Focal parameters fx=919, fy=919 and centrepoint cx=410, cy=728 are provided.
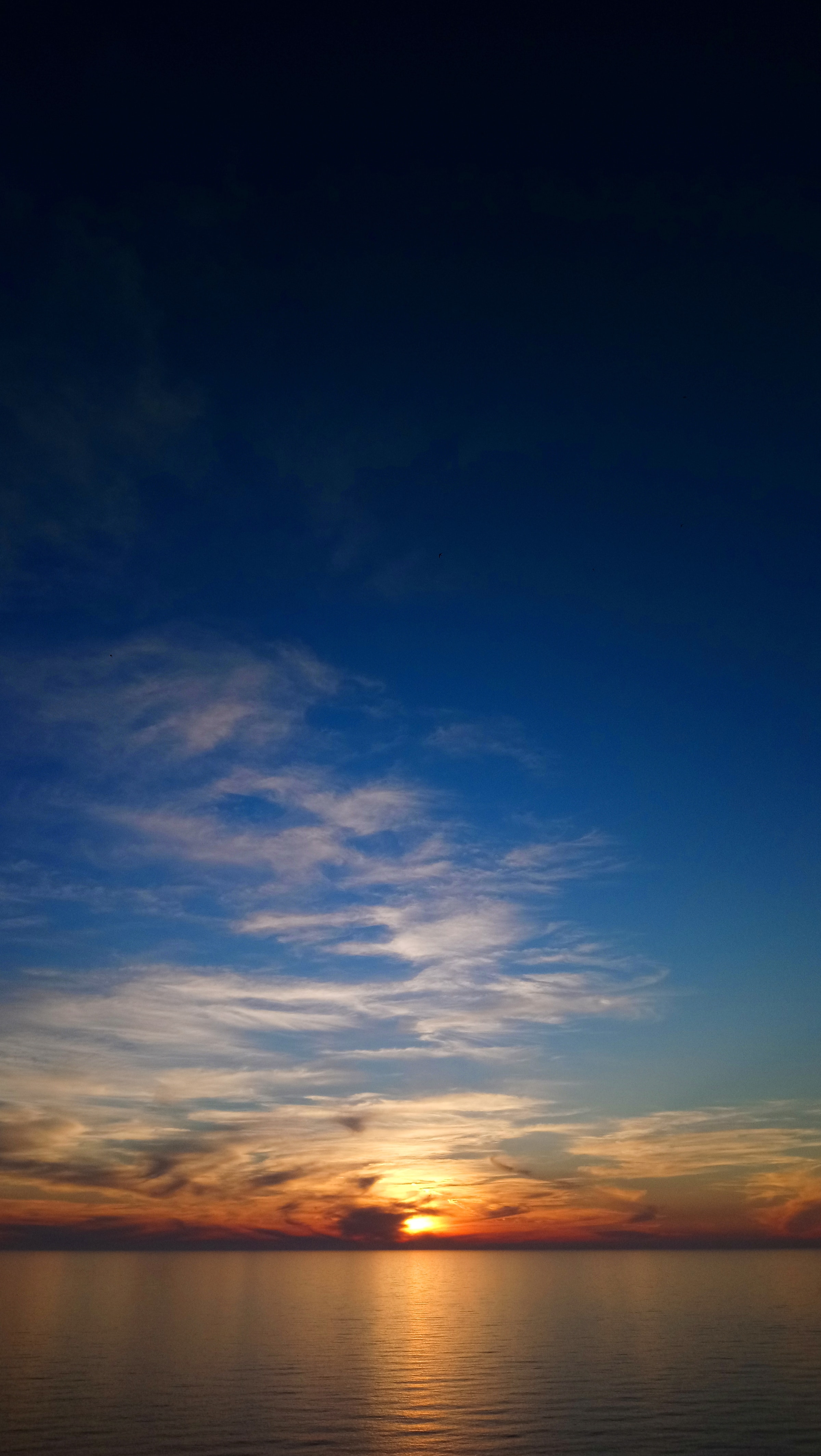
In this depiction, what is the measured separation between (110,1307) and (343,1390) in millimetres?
100768

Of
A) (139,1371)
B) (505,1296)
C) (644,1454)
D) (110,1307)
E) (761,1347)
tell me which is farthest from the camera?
(505,1296)

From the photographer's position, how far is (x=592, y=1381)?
82.9 m

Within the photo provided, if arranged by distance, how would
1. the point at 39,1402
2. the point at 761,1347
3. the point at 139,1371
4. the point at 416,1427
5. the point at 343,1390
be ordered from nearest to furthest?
the point at 416,1427
the point at 39,1402
the point at 343,1390
the point at 139,1371
the point at 761,1347

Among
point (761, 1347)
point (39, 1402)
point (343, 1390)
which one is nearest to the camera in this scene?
point (39, 1402)

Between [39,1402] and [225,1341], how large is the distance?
44.5 metres

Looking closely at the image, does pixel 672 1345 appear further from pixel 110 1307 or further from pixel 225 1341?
pixel 110 1307

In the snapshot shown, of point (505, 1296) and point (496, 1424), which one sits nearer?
point (496, 1424)

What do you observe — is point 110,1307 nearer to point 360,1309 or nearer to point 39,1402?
point 360,1309

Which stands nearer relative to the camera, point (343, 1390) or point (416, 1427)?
point (416, 1427)

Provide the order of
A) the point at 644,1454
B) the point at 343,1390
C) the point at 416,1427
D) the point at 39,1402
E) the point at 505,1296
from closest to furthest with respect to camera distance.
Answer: the point at 644,1454 < the point at 416,1427 < the point at 39,1402 < the point at 343,1390 < the point at 505,1296

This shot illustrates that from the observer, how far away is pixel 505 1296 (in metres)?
194

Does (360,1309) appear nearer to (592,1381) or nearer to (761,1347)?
(761,1347)

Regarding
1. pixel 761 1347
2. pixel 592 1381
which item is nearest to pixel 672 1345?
pixel 761 1347

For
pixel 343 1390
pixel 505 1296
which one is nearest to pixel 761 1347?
pixel 343 1390
